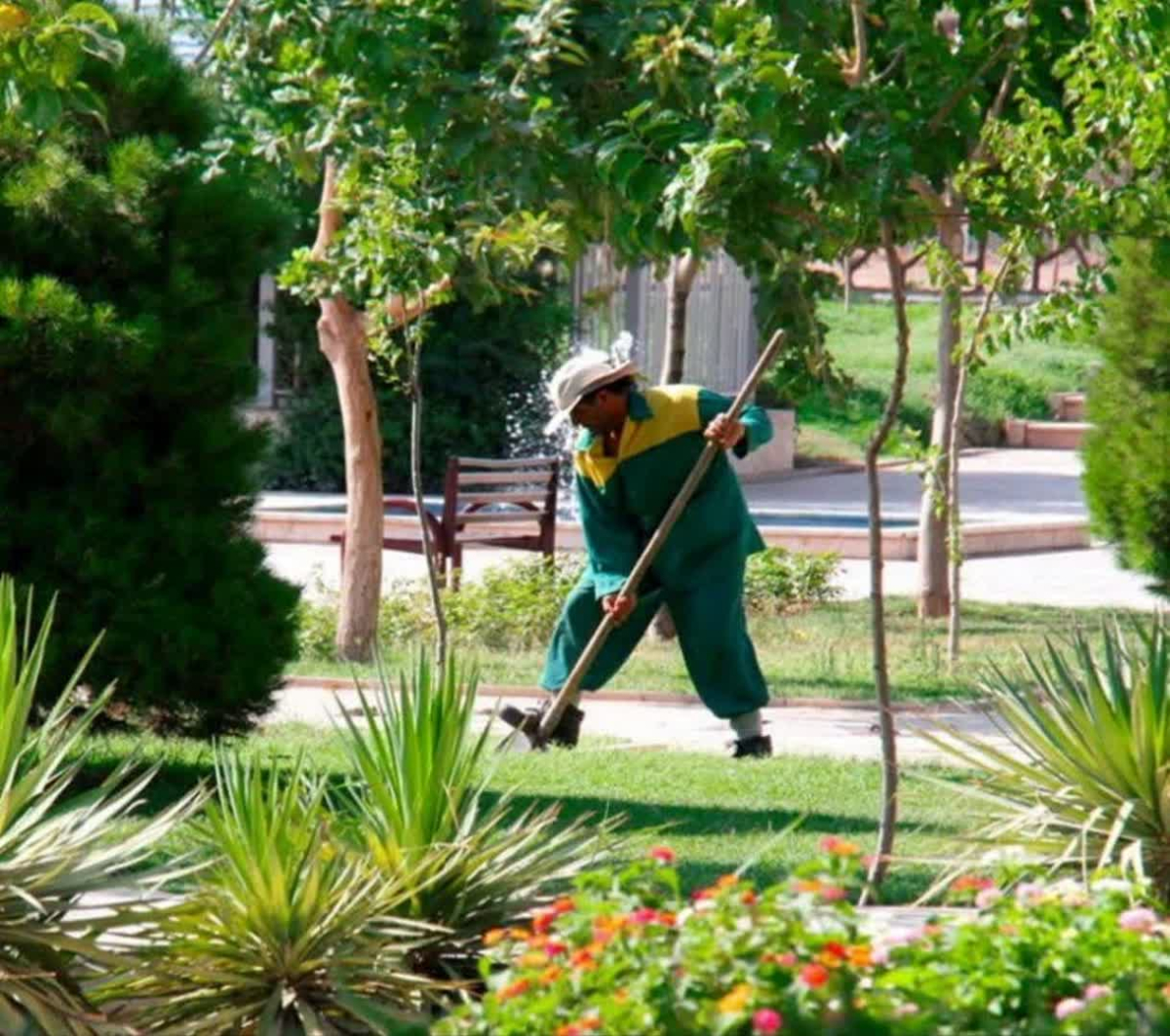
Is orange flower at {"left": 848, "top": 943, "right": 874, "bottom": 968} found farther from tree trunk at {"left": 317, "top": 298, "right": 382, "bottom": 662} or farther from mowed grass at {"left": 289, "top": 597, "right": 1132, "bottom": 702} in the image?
tree trunk at {"left": 317, "top": 298, "right": 382, "bottom": 662}

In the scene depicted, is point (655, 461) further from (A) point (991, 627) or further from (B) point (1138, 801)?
(A) point (991, 627)

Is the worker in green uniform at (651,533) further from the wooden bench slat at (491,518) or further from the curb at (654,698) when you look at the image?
the wooden bench slat at (491,518)

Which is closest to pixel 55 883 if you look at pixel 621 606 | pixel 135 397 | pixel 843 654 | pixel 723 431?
pixel 135 397

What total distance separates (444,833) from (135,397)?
3.70 meters

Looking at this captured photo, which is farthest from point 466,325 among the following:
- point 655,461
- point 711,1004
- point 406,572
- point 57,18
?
point 711,1004

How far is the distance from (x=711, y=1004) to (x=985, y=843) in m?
2.31

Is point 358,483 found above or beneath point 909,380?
beneath

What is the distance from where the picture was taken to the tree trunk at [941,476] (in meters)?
13.8

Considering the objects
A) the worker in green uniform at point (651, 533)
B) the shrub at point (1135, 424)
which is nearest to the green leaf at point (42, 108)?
the worker in green uniform at point (651, 533)

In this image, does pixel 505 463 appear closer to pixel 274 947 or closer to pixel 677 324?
pixel 677 324

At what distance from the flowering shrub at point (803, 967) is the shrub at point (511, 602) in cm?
951

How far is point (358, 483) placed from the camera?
13.9 meters

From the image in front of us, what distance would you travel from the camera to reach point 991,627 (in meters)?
15.1

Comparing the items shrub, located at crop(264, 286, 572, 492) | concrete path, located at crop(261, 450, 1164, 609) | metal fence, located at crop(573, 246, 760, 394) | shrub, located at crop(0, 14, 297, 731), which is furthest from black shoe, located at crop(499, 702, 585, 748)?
metal fence, located at crop(573, 246, 760, 394)
